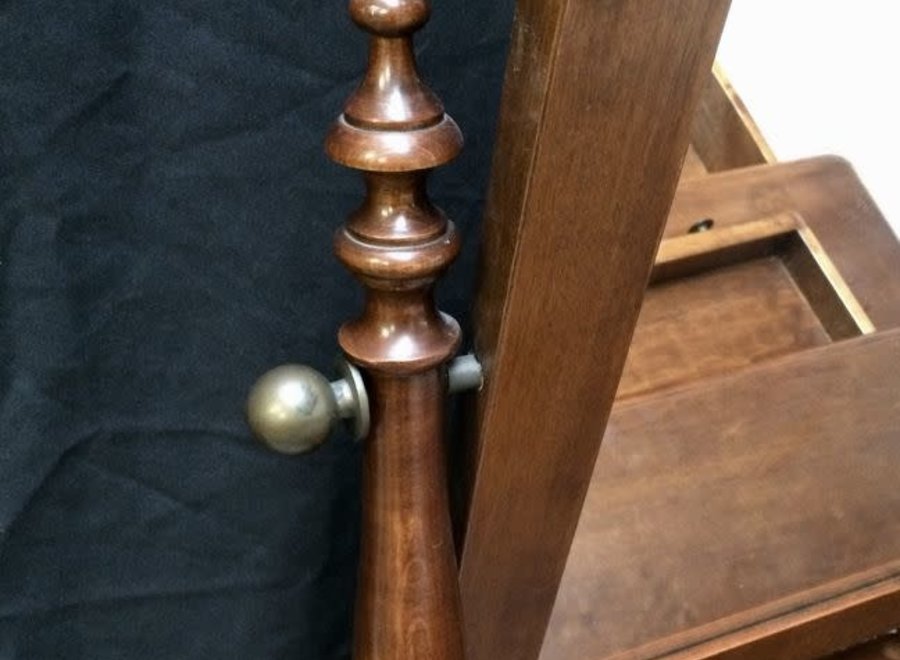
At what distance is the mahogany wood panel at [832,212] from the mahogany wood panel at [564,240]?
1.11 feet

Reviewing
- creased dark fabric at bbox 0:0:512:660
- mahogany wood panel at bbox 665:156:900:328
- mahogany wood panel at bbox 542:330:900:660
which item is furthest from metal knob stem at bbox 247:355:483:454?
mahogany wood panel at bbox 665:156:900:328

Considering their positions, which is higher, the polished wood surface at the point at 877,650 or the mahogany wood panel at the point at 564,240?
the mahogany wood panel at the point at 564,240

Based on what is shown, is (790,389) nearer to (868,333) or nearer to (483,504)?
(868,333)

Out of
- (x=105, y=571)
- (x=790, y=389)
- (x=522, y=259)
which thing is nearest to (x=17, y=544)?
(x=105, y=571)

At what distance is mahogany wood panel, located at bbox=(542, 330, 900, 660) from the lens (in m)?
0.61

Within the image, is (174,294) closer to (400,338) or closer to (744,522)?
(400,338)

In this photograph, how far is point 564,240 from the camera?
39 cm

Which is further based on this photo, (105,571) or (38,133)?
(105,571)

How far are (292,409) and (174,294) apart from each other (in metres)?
0.14

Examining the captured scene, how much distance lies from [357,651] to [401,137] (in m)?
0.26

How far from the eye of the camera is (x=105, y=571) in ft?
1.89

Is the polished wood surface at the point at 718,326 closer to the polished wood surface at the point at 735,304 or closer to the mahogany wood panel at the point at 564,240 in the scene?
the polished wood surface at the point at 735,304

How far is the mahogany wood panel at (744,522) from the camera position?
608 mm

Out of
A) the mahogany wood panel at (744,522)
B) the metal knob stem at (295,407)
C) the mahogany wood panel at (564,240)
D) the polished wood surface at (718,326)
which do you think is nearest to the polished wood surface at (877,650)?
the mahogany wood panel at (744,522)
